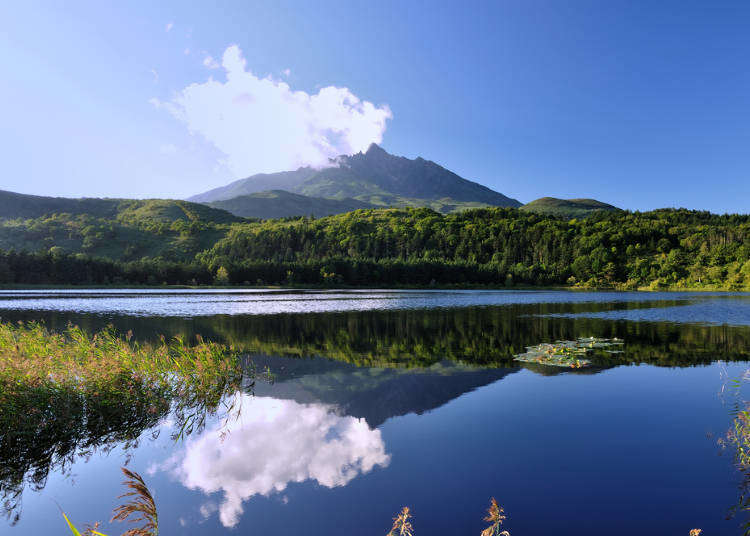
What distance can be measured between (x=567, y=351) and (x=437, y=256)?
159 metres

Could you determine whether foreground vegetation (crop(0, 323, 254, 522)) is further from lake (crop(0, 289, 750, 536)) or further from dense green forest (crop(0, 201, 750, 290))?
dense green forest (crop(0, 201, 750, 290))

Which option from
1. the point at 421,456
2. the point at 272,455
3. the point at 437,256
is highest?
the point at 437,256

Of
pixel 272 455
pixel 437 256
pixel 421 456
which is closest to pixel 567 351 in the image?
pixel 421 456

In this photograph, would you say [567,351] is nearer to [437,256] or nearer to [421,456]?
[421,456]

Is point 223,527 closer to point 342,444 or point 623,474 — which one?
point 342,444

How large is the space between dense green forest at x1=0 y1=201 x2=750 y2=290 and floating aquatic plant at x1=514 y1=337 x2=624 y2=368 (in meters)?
107

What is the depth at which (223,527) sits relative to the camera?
6.98 meters

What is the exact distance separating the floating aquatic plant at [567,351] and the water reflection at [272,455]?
11.7 meters

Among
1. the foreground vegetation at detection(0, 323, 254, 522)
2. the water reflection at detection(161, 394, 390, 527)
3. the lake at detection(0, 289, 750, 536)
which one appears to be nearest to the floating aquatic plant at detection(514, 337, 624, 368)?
the lake at detection(0, 289, 750, 536)

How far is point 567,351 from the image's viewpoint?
2175 centimetres

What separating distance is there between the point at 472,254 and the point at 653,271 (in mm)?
67084

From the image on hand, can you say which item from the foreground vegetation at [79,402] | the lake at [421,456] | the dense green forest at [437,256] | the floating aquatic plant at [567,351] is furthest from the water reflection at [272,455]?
the dense green forest at [437,256]

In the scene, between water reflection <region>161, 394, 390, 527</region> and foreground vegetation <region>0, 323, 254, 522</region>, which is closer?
water reflection <region>161, 394, 390, 527</region>

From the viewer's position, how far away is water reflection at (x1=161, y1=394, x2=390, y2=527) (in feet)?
27.8
